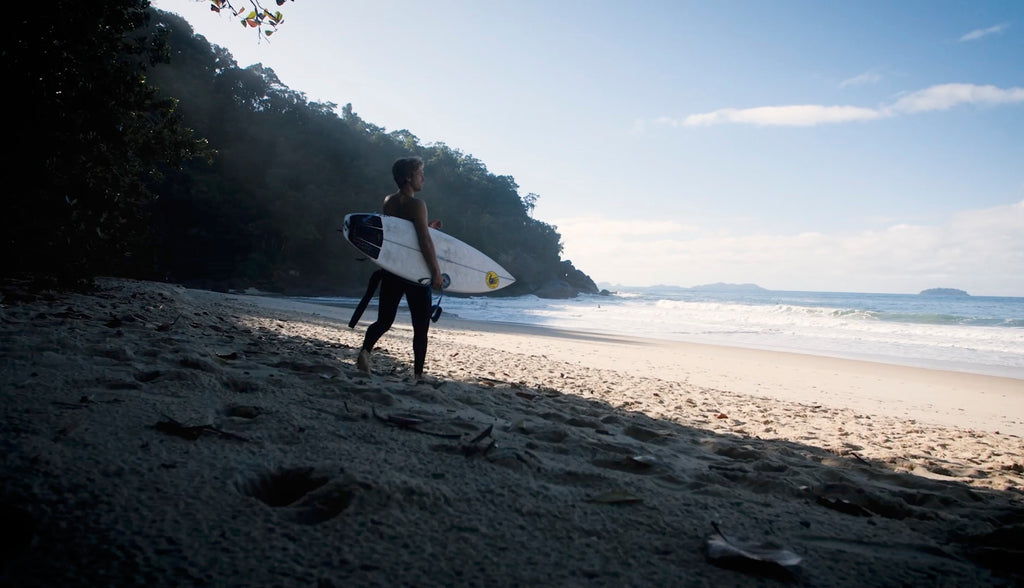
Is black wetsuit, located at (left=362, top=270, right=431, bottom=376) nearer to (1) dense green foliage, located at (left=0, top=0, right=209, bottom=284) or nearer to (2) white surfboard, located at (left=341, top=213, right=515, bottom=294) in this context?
(2) white surfboard, located at (left=341, top=213, right=515, bottom=294)

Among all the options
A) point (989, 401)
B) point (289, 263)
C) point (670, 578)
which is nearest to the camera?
point (670, 578)

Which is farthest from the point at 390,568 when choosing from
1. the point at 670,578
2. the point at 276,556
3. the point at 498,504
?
the point at 670,578

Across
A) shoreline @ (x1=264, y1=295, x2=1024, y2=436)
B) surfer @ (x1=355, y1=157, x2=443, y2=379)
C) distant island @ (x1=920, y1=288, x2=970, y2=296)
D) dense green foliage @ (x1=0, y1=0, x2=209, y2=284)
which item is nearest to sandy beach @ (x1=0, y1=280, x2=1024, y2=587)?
surfer @ (x1=355, y1=157, x2=443, y2=379)

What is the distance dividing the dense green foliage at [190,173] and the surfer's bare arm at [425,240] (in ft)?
14.6

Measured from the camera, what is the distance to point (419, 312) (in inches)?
161

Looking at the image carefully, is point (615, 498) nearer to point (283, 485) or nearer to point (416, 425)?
point (416, 425)

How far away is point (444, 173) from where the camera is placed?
4753 cm

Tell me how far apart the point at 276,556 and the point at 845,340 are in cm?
1752

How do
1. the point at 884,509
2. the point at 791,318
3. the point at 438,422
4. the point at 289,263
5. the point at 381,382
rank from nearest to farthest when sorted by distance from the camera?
the point at 884,509, the point at 438,422, the point at 381,382, the point at 791,318, the point at 289,263

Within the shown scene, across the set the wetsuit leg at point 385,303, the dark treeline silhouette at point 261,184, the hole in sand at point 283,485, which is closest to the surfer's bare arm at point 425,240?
the wetsuit leg at point 385,303

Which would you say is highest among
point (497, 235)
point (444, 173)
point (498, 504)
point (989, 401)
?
point (444, 173)

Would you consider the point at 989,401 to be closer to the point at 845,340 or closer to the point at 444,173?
the point at 845,340

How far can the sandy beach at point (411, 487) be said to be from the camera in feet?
4.49

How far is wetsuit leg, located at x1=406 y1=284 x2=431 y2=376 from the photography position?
4094 millimetres
